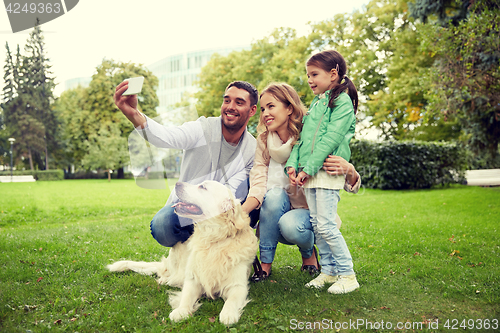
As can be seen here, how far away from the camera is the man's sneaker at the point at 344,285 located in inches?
109

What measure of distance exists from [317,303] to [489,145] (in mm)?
11614

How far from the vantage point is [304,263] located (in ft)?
11.6

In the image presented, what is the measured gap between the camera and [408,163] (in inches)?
481

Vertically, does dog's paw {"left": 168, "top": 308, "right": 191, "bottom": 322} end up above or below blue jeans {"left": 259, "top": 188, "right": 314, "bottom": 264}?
below

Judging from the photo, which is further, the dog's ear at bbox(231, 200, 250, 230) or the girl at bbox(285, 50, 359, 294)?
the girl at bbox(285, 50, 359, 294)

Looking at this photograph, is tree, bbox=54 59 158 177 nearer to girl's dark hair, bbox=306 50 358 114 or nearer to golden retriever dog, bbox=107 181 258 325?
golden retriever dog, bbox=107 181 258 325

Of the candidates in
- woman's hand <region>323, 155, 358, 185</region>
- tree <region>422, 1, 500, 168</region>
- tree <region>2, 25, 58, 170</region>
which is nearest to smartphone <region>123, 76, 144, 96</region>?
woman's hand <region>323, 155, 358, 185</region>

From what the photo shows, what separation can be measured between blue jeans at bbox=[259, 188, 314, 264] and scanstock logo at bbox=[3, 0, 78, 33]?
226 centimetres

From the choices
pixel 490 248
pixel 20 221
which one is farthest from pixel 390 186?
pixel 20 221

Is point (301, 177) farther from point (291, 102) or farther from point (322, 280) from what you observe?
point (322, 280)

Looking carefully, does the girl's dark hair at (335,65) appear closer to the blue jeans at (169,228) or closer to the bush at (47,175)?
the blue jeans at (169,228)

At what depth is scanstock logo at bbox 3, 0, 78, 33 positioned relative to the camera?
7.65 ft

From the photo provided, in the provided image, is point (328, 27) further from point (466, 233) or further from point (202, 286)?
point (202, 286)

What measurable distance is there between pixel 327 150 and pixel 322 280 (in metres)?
1.25
